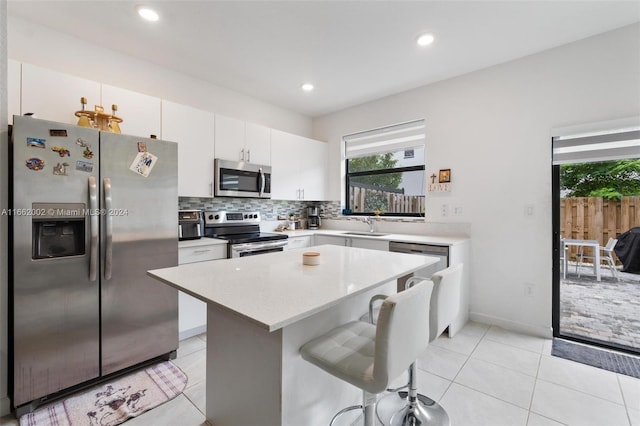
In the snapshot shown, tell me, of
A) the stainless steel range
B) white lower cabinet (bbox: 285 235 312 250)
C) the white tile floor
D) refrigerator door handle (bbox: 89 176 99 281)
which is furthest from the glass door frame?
refrigerator door handle (bbox: 89 176 99 281)

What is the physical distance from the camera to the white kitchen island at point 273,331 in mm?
1084

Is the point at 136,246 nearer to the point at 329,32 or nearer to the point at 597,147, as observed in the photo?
the point at 329,32

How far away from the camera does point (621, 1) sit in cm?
202

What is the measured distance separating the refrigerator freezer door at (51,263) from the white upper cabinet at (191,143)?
2.80ft

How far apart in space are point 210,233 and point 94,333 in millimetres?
1478

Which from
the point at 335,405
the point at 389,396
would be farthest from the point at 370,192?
the point at 335,405

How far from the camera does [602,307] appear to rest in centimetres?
303

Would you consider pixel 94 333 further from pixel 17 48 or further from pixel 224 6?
pixel 224 6

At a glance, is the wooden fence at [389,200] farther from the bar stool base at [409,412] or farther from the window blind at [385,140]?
the bar stool base at [409,412]

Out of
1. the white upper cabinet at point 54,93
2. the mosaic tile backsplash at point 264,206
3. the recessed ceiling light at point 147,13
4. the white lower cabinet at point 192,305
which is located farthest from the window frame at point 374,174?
the white upper cabinet at point 54,93

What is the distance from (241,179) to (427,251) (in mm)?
2161

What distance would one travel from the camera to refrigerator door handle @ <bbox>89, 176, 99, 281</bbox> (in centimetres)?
188

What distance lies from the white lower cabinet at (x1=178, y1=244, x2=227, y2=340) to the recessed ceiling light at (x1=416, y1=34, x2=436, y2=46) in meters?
2.60

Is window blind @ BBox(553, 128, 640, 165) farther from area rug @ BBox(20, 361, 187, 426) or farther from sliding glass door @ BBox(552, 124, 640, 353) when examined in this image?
area rug @ BBox(20, 361, 187, 426)
